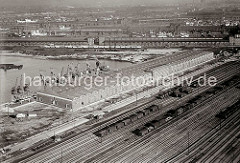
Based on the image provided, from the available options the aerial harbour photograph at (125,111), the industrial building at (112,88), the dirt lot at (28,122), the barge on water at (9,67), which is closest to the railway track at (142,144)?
the aerial harbour photograph at (125,111)

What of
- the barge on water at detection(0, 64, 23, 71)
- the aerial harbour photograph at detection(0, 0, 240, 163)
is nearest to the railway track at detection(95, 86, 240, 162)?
the aerial harbour photograph at detection(0, 0, 240, 163)

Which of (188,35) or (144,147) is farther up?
(188,35)

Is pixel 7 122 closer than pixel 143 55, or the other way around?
pixel 7 122

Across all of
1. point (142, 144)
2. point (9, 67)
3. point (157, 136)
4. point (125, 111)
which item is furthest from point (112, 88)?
point (9, 67)

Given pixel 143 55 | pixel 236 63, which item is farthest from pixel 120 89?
pixel 143 55

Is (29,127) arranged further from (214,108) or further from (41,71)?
(41,71)

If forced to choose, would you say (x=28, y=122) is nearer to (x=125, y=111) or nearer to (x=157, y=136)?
(x=125, y=111)

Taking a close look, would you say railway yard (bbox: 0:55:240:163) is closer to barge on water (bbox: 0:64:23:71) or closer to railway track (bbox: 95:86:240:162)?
railway track (bbox: 95:86:240:162)

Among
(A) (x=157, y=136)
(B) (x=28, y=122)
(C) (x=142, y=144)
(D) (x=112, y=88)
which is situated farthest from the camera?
(D) (x=112, y=88)
